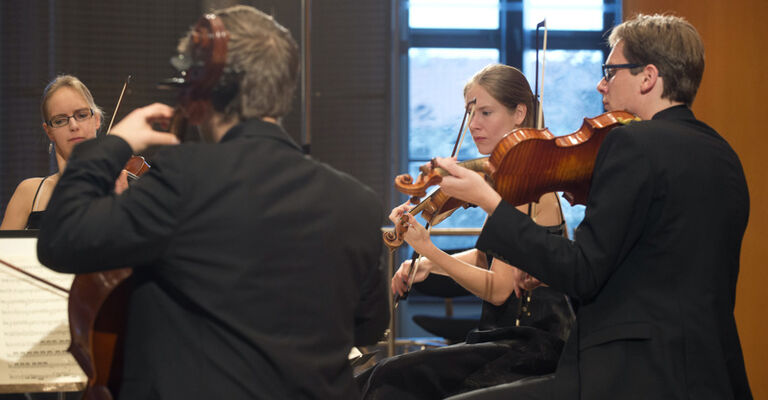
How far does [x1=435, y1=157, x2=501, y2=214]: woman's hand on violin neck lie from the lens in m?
1.53

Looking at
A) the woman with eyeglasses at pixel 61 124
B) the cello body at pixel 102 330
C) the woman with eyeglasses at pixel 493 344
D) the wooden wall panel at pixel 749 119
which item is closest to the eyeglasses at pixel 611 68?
the woman with eyeglasses at pixel 493 344

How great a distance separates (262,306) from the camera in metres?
1.13

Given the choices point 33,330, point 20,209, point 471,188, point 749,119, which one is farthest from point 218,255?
point 749,119

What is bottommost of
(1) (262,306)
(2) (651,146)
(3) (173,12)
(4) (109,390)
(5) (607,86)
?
(4) (109,390)

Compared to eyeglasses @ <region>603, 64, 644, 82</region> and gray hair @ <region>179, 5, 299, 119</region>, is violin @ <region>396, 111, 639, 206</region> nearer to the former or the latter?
eyeglasses @ <region>603, 64, 644, 82</region>

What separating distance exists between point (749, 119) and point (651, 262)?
2.10m

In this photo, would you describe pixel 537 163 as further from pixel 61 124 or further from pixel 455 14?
pixel 455 14

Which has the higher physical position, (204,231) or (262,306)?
(204,231)

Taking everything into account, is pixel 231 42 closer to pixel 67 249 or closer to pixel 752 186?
pixel 67 249

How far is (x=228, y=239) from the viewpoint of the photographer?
1.10m

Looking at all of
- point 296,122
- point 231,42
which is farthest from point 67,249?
point 296,122

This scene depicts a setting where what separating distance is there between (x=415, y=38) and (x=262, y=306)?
540 cm

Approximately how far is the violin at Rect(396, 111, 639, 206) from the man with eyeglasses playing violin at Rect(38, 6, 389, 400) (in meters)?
0.56

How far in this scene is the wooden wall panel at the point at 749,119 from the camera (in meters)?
3.15
